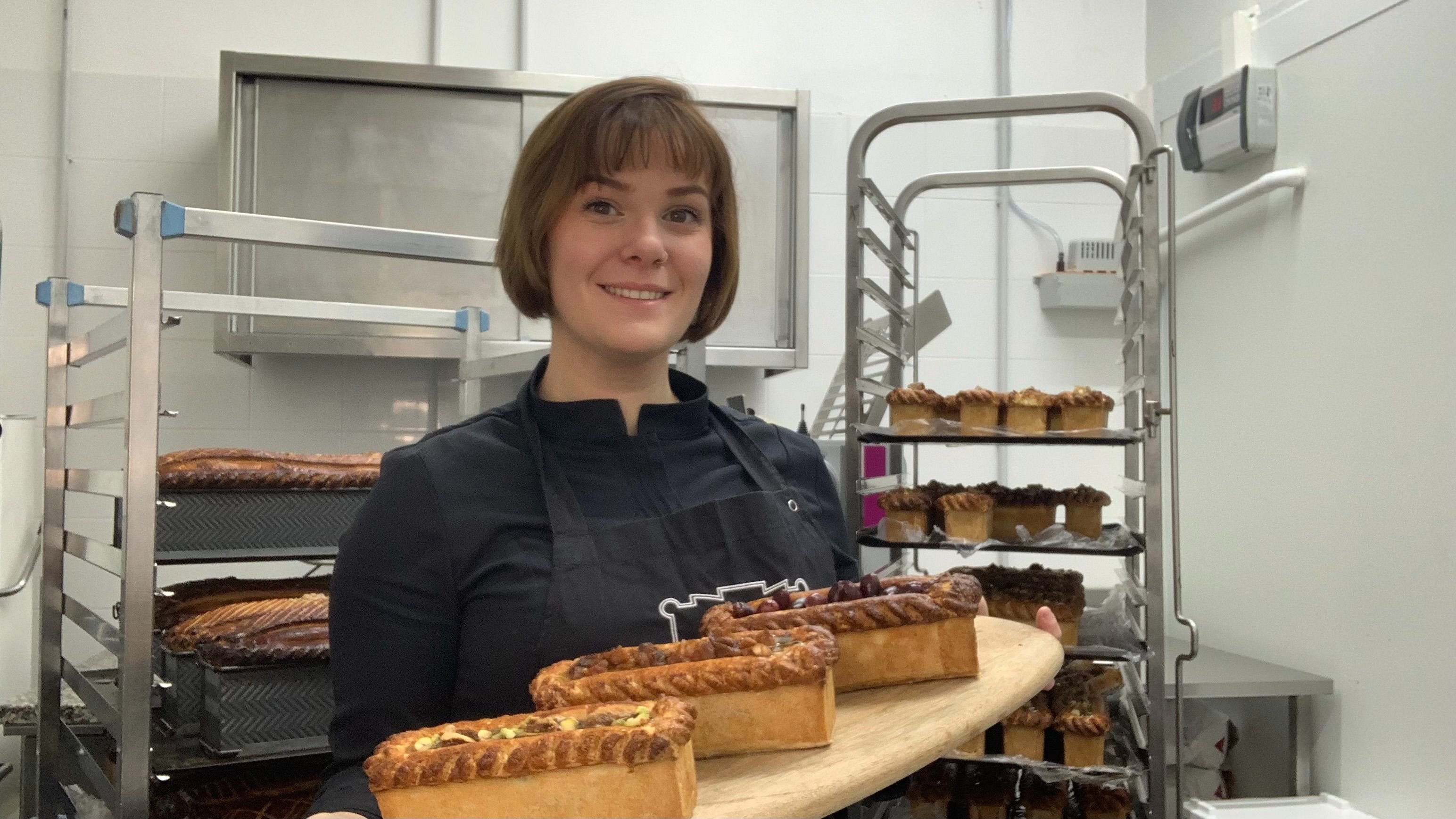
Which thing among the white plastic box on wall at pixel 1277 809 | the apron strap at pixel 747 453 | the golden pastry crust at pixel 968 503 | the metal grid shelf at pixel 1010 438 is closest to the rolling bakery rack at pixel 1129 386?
the metal grid shelf at pixel 1010 438

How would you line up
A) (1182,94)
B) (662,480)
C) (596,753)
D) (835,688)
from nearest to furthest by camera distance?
(596,753) < (835,688) < (662,480) < (1182,94)

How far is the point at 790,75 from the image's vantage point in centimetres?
409

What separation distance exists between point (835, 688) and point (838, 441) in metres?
2.34

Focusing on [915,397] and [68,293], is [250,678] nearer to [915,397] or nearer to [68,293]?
[68,293]

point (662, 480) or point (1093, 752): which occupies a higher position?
point (662, 480)

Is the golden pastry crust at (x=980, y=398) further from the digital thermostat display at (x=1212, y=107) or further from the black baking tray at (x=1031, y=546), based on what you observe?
the digital thermostat display at (x=1212, y=107)

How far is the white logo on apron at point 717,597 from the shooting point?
118cm

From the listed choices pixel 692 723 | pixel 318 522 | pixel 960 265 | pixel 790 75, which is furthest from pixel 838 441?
pixel 692 723

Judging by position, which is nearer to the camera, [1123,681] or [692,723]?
[692,723]

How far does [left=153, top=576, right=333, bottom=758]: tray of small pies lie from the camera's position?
1938 mm

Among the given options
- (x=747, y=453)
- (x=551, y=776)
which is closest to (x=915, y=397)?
(x=747, y=453)

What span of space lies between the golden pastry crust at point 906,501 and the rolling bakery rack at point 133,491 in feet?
3.57

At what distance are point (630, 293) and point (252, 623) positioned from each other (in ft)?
4.05

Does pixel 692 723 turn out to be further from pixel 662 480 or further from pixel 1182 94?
pixel 1182 94
